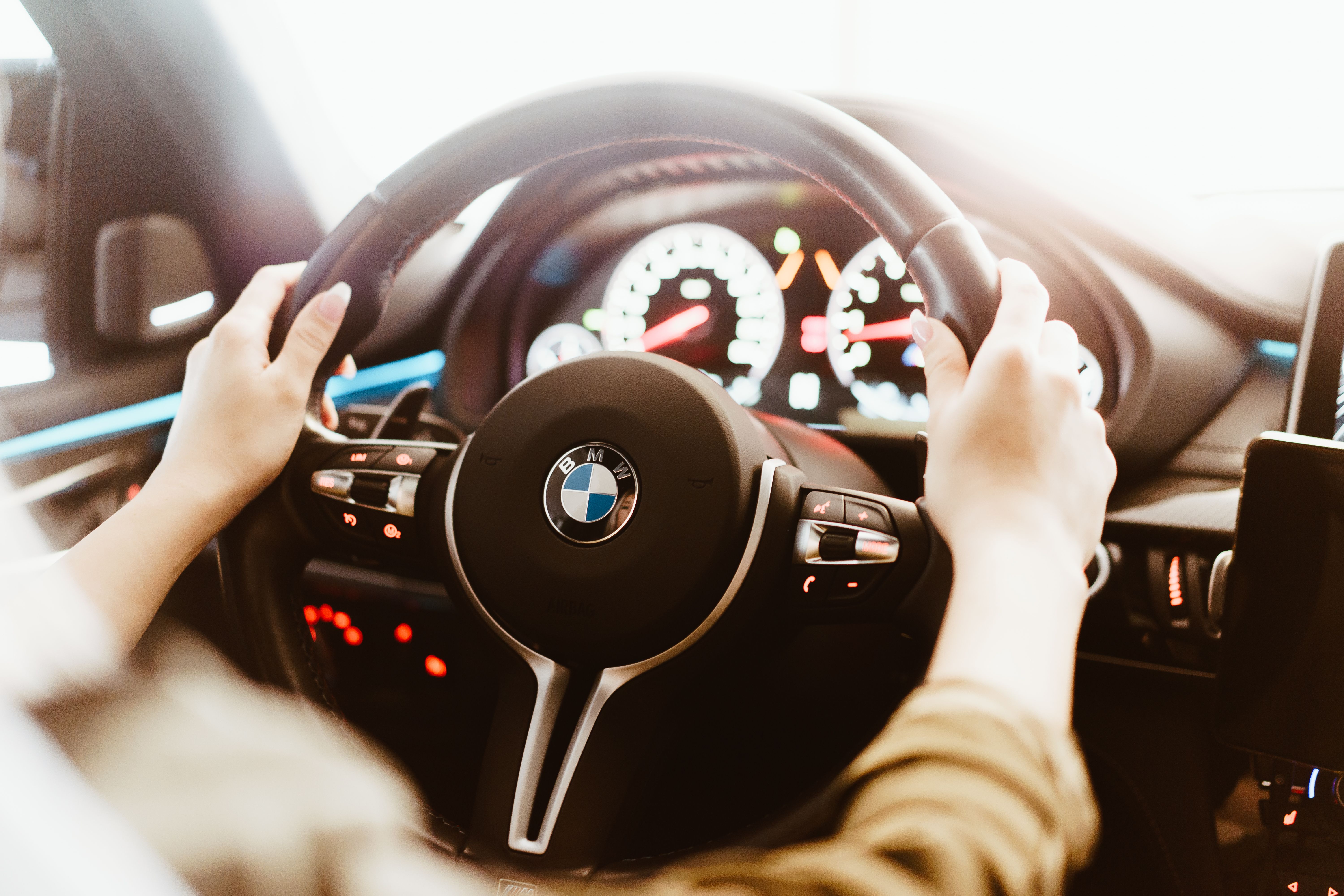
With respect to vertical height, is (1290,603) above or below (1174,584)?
above

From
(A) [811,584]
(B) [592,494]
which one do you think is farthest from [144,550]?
(A) [811,584]

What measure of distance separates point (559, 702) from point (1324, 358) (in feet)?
2.64

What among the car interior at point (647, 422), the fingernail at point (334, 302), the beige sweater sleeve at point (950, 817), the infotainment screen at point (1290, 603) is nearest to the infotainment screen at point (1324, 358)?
the car interior at point (647, 422)

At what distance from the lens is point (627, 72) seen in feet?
2.43

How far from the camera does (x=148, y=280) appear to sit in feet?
4.93

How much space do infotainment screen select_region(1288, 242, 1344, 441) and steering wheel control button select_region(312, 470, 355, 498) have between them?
923 millimetres

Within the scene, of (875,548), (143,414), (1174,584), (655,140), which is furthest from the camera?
(143,414)

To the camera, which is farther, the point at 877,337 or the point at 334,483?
the point at 877,337

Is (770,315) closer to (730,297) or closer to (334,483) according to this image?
(730,297)

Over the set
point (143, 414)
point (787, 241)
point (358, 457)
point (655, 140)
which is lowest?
point (143, 414)

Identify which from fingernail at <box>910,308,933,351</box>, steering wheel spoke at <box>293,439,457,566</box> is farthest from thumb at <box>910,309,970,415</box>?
steering wheel spoke at <box>293,439,457,566</box>

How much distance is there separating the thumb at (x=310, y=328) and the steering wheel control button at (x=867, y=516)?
51 cm

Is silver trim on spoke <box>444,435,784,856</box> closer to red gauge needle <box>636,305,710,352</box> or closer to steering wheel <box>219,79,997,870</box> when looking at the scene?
steering wheel <box>219,79,997,870</box>

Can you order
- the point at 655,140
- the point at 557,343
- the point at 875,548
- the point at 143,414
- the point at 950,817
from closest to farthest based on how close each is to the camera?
the point at 950,817 < the point at 875,548 < the point at 655,140 < the point at 143,414 < the point at 557,343
